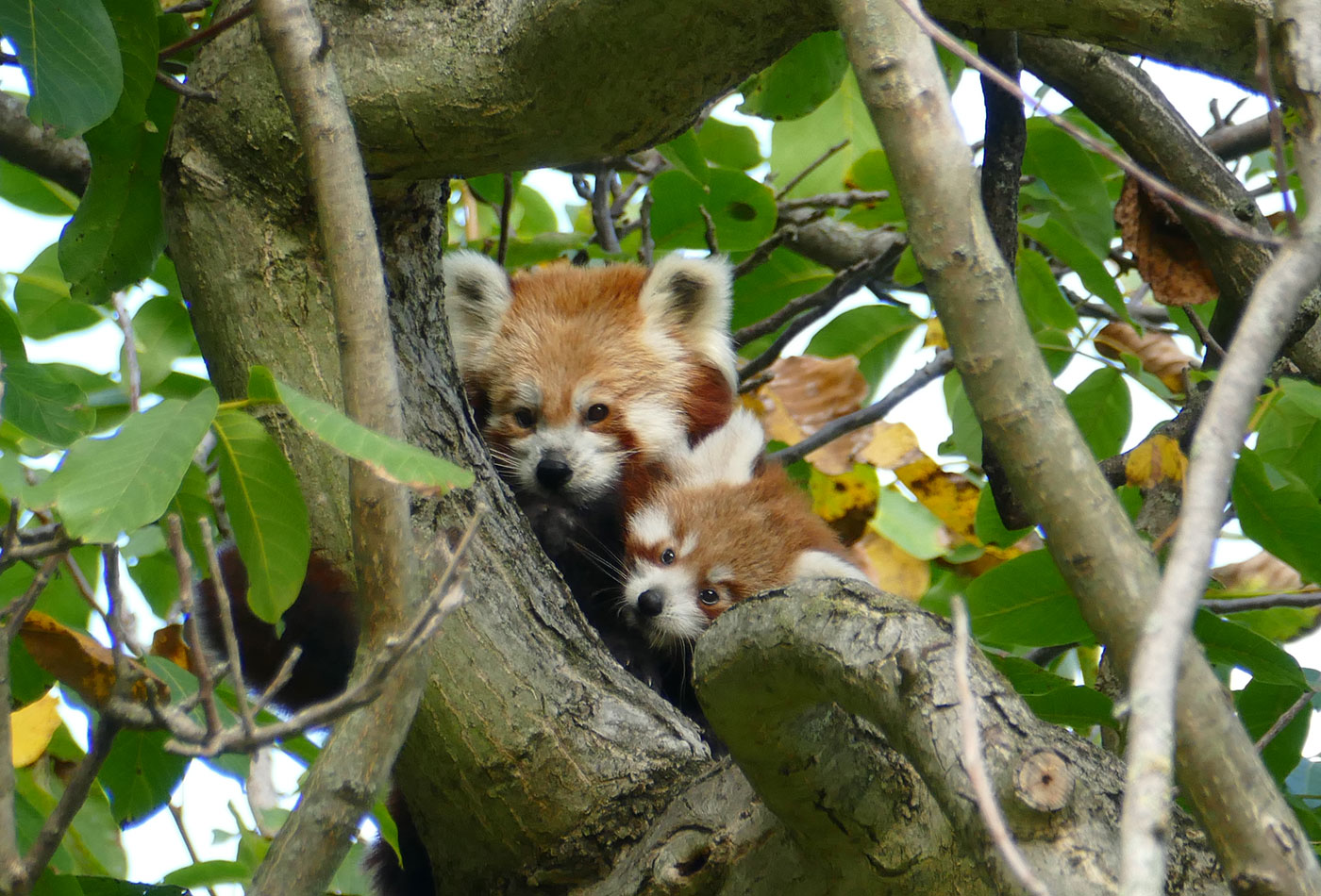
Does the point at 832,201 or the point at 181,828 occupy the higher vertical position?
the point at 832,201

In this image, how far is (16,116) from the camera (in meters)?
3.30

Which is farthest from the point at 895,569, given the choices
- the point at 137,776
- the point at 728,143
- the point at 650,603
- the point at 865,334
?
the point at 137,776

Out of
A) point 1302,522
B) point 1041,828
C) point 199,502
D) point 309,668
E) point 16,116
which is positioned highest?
point 16,116

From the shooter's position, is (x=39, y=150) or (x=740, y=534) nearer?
(x=39, y=150)

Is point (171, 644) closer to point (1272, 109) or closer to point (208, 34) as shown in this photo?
point (208, 34)

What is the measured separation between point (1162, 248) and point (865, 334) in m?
1.12

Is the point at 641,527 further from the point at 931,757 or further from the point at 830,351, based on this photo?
the point at 931,757

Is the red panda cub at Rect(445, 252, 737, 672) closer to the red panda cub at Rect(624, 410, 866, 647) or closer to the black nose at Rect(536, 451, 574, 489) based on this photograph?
the black nose at Rect(536, 451, 574, 489)

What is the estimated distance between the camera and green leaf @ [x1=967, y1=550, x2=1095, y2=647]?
263cm

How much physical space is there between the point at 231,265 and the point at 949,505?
2622mm

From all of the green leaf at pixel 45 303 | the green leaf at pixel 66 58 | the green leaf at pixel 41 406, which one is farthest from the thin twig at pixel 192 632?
the green leaf at pixel 45 303

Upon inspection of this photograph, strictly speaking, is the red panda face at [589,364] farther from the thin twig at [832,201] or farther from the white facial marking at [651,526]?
the thin twig at [832,201]

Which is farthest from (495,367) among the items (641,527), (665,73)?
(665,73)

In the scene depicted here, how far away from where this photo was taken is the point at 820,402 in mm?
3998
